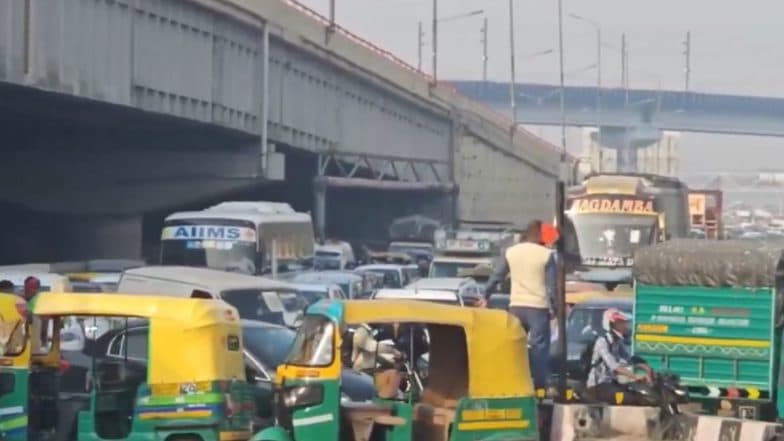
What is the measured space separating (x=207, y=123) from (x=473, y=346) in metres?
31.3

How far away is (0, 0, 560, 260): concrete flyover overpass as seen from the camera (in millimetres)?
36656

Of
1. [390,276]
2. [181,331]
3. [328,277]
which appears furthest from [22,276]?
[390,276]

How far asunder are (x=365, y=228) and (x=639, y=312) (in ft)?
189

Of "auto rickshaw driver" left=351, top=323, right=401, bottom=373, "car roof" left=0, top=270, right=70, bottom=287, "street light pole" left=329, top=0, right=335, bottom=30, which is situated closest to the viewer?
"auto rickshaw driver" left=351, top=323, right=401, bottom=373

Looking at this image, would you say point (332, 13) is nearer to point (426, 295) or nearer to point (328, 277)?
point (328, 277)

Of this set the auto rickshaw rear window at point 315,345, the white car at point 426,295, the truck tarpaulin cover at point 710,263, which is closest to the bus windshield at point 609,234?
the white car at point 426,295

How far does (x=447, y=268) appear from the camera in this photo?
147 feet

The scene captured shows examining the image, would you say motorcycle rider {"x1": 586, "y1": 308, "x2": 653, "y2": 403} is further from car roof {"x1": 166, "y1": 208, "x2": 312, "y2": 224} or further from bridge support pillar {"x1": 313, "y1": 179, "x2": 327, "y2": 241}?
bridge support pillar {"x1": 313, "y1": 179, "x2": 327, "y2": 241}

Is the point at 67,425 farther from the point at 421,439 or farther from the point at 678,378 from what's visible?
the point at 678,378

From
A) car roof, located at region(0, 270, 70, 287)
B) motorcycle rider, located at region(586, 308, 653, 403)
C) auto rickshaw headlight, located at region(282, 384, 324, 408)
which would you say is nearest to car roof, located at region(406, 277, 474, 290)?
car roof, located at region(0, 270, 70, 287)

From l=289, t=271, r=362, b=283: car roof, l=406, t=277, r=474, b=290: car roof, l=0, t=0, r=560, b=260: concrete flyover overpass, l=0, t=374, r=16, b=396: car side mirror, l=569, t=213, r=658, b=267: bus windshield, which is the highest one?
l=0, t=0, r=560, b=260: concrete flyover overpass

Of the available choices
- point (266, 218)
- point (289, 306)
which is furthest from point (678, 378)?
point (266, 218)

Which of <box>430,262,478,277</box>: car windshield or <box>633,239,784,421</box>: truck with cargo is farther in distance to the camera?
<box>430,262,478,277</box>: car windshield

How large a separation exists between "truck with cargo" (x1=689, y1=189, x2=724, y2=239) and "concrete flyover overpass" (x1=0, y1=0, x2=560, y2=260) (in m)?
10.1
